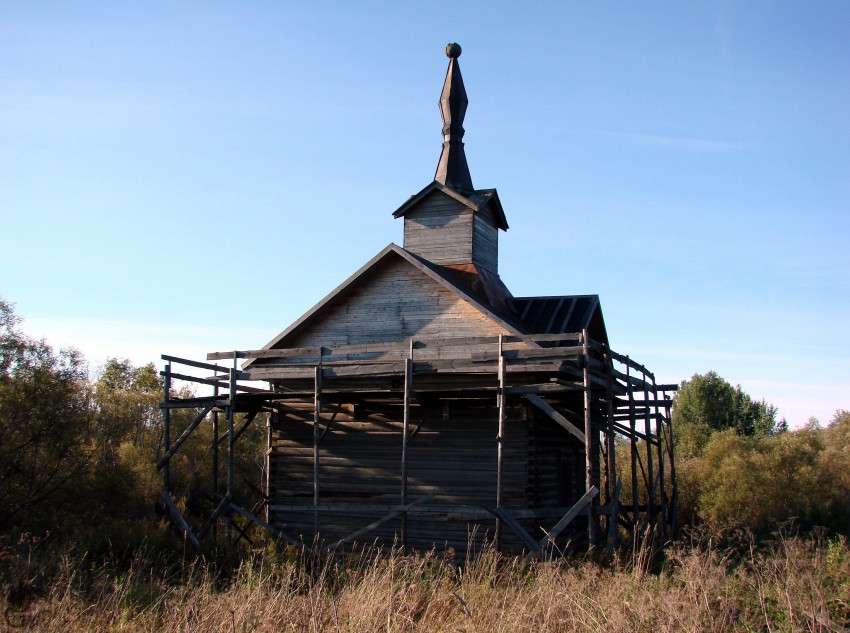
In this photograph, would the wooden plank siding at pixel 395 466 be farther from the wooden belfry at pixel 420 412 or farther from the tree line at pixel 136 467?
the tree line at pixel 136 467

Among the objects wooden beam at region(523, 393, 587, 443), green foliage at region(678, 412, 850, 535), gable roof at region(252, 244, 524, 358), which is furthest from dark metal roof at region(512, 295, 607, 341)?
green foliage at region(678, 412, 850, 535)

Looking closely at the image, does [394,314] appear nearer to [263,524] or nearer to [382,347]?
[382,347]

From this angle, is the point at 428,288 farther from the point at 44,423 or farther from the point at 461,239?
the point at 44,423

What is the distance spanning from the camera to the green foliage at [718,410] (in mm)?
39688

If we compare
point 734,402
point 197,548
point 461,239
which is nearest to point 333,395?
point 197,548

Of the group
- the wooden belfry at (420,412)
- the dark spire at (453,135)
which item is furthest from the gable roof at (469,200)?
the wooden belfry at (420,412)

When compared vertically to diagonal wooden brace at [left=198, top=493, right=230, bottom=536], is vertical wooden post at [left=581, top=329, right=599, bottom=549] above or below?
above

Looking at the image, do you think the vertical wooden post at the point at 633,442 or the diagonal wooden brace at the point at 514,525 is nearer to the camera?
the diagonal wooden brace at the point at 514,525

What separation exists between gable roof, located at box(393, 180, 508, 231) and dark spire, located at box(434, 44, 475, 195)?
814 mm

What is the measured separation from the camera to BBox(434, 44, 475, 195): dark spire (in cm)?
2427

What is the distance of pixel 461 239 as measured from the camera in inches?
877

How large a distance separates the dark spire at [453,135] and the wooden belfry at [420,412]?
3.84 m

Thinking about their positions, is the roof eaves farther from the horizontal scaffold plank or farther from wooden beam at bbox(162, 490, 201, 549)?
wooden beam at bbox(162, 490, 201, 549)

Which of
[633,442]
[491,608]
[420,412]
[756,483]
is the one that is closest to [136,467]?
[420,412]
